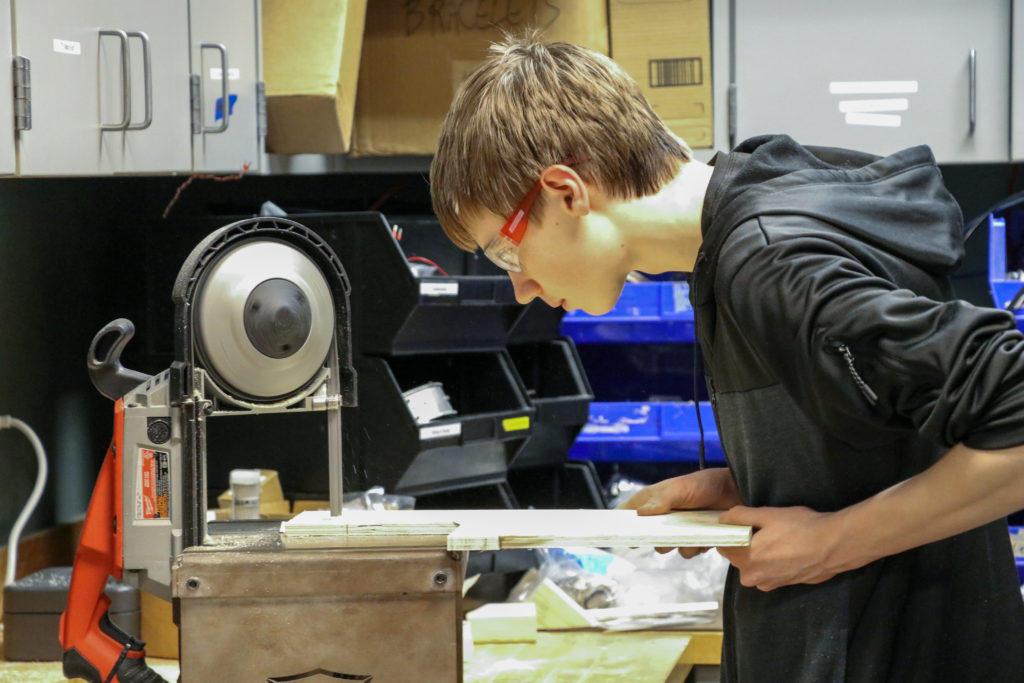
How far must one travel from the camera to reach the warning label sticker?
1.11 metres

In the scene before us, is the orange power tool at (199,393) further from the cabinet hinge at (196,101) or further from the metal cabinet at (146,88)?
the cabinet hinge at (196,101)

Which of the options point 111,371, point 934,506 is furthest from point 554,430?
point 934,506

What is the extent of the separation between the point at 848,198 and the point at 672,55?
1404mm

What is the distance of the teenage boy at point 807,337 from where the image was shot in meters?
0.77

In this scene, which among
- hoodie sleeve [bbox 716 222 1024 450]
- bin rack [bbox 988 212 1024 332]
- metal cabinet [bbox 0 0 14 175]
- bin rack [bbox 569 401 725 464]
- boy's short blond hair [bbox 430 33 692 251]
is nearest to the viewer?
hoodie sleeve [bbox 716 222 1024 450]

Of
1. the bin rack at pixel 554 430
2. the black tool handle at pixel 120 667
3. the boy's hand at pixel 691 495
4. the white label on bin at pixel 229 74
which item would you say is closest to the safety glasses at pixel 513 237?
the boy's hand at pixel 691 495

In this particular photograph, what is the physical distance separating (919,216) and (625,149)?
0.81 ft

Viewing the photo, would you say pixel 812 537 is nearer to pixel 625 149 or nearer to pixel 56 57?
pixel 625 149

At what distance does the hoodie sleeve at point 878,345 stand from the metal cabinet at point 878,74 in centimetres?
146

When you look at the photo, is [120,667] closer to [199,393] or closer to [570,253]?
[199,393]

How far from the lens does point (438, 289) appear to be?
71.4 inches

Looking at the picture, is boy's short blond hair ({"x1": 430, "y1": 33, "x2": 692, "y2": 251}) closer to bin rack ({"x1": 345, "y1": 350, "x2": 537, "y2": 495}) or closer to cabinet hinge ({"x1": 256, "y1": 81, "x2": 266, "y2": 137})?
bin rack ({"x1": 345, "y1": 350, "x2": 537, "y2": 495})

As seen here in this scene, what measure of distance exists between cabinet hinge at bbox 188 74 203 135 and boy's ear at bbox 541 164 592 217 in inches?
38.8

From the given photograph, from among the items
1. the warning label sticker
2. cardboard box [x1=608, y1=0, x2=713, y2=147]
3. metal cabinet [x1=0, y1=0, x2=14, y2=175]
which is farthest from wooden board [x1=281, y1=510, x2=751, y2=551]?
cardboard box [x1=608, y1=0, x2=713, y2=147]
